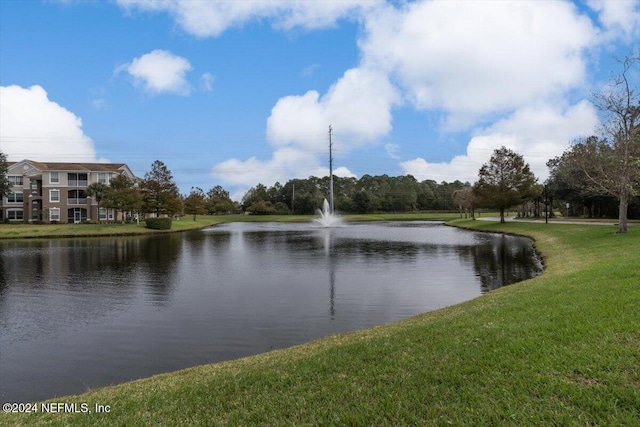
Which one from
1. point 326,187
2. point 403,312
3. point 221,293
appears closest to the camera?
point 403,312

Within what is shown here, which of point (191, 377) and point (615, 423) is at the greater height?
point (615, 423)

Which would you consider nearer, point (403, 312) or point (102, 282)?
point (403, 312)

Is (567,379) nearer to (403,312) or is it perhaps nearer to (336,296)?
(403,312)

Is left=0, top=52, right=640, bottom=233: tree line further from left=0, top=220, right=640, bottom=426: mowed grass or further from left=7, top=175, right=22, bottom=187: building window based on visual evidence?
left=0, top=220, right=640, bottom=426: mowed grass

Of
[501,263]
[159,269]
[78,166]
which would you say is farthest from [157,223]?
[501,263]

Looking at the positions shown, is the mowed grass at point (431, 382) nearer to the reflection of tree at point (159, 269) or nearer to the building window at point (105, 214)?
the reflection of tree at point (159, 269)

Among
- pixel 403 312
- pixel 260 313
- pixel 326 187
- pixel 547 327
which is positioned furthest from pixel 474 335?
pixel 326 187

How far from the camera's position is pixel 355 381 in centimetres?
495

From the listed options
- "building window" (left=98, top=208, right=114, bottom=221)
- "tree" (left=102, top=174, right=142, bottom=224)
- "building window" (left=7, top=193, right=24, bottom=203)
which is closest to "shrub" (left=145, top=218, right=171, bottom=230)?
"tree" (left=102, top=174, right=142, bottom=224)

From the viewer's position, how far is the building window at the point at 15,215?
62250 mm

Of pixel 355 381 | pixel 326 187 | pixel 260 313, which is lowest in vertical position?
pixel 260 313

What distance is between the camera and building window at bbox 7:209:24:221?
62.2 metres

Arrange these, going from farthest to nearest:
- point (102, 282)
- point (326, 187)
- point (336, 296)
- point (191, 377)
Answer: point (326, 187), point (102, 282), point (336, 296), point (191, 377)

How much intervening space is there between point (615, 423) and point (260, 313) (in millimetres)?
9178
